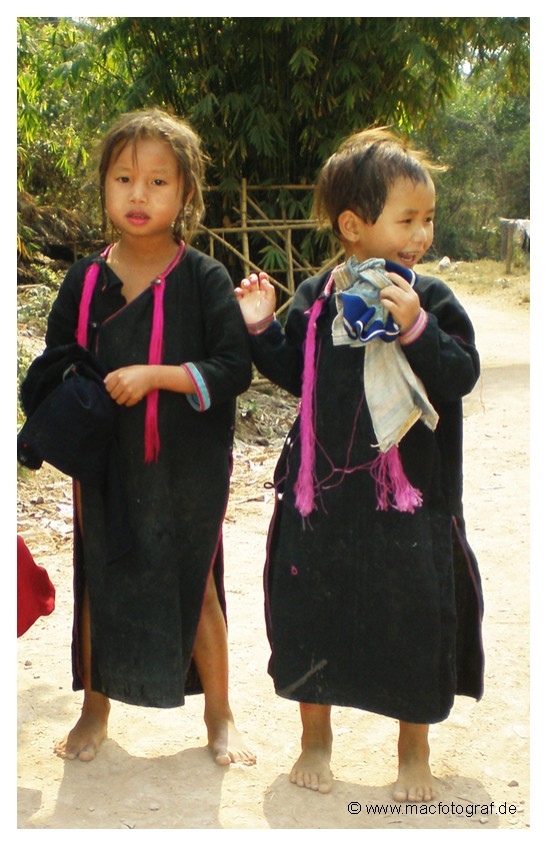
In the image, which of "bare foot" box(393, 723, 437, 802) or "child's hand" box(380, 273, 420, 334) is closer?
"child's hand" box(380, 273, 420, 334)

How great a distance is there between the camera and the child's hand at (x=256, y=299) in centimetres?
228

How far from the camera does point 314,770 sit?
234 centimetres

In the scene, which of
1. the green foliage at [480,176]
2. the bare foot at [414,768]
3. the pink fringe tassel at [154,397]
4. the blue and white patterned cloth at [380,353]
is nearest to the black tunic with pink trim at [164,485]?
the pink fringe tassel at [154,397]

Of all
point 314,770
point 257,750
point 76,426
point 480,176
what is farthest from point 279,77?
point 480,176

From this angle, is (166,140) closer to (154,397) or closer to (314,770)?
(154,397)

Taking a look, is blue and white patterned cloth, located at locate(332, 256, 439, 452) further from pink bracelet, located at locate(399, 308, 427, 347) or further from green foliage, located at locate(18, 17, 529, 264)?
green foliage, located at locate(18, 17, 529, 264)

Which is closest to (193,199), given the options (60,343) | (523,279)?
(60,343)

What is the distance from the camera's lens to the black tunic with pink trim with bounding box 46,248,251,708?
90.3 inches

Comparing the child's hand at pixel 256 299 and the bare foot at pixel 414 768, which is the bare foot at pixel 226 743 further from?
the child's hand at pixel 256 299

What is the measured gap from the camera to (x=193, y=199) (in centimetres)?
238

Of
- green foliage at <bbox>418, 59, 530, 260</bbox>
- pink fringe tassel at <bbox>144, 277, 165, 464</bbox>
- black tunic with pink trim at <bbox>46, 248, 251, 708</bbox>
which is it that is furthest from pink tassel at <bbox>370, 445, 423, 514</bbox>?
green foliage at <bbox>418, 59, 530, 260</bbox>

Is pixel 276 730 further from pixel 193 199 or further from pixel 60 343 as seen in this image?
pixel 193 199

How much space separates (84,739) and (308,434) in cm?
99

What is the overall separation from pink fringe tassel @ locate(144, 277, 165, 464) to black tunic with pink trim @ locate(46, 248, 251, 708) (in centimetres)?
1
